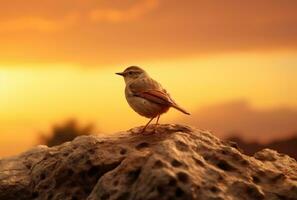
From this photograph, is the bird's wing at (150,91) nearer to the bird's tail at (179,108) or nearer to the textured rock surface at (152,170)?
the bird's tail at (179,108)

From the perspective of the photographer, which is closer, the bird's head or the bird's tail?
the bird's tail

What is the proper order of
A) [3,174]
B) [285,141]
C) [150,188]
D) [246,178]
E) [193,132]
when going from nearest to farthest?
[150,188] < [246,178] < [193,132] < [3,174] < [285,141]

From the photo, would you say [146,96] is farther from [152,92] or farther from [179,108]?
→ [179,108]

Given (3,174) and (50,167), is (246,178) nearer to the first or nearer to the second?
(50,167)

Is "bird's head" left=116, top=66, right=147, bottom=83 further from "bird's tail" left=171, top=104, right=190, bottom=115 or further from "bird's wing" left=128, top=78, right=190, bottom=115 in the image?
"bird's tail" left=171, top=104, right=190, bottom=115

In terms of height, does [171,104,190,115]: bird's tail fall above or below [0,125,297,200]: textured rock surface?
above

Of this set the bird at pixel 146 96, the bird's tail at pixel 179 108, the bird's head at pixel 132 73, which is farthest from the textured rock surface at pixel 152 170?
the bird's head at pixel 132 73

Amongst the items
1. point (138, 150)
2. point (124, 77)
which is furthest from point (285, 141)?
point (138, 150)

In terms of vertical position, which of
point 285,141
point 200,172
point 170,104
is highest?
point 170,104

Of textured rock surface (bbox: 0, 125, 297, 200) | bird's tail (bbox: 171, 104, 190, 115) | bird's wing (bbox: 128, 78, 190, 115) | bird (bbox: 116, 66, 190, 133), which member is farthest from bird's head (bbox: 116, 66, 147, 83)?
textured rock surface (bbox: 0, 125, 297, 200)
